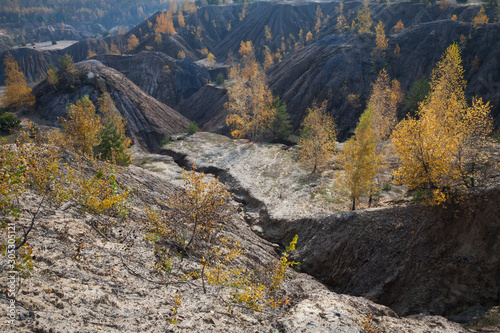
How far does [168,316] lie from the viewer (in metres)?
7.82

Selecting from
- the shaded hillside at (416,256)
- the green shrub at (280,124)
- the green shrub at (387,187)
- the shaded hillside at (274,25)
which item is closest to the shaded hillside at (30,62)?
the shaded hillside at (274,25)

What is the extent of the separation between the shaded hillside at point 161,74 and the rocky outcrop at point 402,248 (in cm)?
9573

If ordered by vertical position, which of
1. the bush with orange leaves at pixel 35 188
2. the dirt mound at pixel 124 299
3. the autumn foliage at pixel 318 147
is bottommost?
the dirt mound at pixel 124 299

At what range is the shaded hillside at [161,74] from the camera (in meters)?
111

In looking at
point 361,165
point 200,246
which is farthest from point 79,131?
point 361,165

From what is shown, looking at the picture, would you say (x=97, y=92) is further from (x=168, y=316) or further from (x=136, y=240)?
(x=168, y=316)

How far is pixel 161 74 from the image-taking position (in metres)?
113

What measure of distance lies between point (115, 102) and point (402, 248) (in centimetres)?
7902

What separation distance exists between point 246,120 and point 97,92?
47.4 m

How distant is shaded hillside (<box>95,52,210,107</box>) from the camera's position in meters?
111

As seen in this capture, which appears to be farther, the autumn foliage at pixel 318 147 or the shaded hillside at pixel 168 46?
the shaded hillside at pixel 168 46

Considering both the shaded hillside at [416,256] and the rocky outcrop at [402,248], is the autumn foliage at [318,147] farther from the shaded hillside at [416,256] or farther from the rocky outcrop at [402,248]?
the shaded hillside at [416,256]

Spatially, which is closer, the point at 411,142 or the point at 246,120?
the point at 411,142

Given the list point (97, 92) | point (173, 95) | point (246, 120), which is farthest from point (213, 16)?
point (246, 120)
